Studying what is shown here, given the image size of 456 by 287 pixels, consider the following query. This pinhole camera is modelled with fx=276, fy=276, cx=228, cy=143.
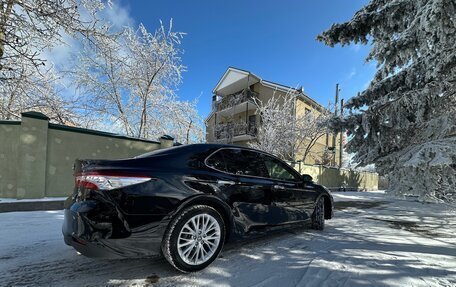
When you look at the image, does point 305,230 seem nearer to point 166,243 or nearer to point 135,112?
point 166,243

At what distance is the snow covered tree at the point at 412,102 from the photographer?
525 cm

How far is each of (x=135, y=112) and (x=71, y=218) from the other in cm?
1419

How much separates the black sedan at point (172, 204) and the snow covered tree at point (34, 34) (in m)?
5.13

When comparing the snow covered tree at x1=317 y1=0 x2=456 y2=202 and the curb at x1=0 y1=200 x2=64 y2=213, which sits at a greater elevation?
A: the snow covered tree at x1=317 y1=0 x2=456 y2=202

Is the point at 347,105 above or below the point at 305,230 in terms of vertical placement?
above

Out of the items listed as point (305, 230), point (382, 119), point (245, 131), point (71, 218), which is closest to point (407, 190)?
point (382, 119)

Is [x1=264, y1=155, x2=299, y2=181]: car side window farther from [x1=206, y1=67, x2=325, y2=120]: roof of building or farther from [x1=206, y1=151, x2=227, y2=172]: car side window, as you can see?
[x1=206, y1=67, x2=325, y2=120]: roof of building

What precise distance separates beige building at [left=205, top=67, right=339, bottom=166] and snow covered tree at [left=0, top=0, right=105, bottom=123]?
13.3 meters

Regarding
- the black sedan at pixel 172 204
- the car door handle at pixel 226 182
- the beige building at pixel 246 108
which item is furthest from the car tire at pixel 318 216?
the beige building at pixel 246 108

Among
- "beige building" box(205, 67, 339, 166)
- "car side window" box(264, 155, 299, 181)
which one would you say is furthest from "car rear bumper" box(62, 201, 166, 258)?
"beige building" box(205, 67, 339, 166)

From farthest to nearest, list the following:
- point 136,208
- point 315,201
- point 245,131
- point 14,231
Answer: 1. point 245,131
2. point 315,201
3. point 14,231
4. point 136,208

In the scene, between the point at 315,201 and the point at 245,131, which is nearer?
the point at 315,201

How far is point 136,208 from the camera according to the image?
281cm

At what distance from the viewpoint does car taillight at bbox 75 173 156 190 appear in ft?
9.09
